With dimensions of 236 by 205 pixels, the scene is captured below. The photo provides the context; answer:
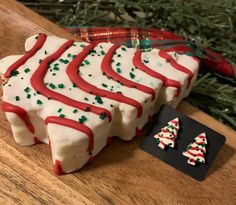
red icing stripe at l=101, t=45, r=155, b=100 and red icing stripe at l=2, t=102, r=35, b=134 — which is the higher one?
red icing stripe at l=101, t=45, r=155, b=100

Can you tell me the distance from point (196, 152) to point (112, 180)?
213 mm

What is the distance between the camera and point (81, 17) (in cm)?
148

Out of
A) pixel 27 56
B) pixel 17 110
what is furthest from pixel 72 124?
pixel 27 56

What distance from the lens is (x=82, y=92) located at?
1.01 metres

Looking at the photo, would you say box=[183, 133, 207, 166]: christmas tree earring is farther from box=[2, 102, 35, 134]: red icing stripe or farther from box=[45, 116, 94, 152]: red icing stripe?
box=[2, 102, 35, 134]: red icing stripe

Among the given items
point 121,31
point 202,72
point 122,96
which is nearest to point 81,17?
point 121,31

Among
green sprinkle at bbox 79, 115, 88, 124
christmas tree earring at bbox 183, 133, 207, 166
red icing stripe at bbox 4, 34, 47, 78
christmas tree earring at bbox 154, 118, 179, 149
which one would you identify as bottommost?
christmas tree earring at bbox 183, 133, 207, 166

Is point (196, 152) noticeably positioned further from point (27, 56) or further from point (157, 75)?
point (27, 56)

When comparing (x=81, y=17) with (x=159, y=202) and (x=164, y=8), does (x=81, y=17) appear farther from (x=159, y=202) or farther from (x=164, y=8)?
(x=159, y=202)

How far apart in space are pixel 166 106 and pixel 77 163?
0.89 feet

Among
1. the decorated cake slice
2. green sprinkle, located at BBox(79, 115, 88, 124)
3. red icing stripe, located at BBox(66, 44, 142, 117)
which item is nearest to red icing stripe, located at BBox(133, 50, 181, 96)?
the decorated cake slice

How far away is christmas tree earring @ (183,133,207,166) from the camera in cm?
104

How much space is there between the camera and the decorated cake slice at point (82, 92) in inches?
37.4

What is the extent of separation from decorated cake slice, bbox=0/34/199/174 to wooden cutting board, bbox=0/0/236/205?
3 cm
